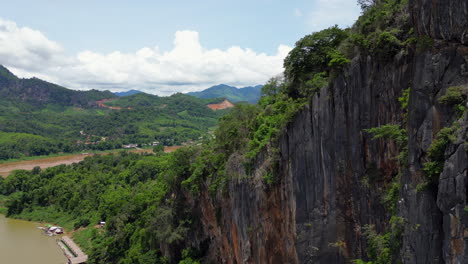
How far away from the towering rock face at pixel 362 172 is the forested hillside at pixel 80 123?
71127 millimetres

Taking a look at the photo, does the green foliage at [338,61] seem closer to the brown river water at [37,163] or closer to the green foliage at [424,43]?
the green foliage at [424,43]

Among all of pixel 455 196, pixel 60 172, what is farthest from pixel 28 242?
pixel 455 196

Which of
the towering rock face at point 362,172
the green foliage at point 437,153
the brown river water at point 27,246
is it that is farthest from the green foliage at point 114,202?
the green foliage at point 437,153

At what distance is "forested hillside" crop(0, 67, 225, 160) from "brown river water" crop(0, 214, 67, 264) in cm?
4828

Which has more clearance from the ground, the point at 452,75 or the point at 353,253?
the point at 452,75

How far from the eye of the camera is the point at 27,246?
39906 millimetres

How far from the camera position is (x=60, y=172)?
6425 cm

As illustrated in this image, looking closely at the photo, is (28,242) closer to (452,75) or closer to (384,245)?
(384,245)

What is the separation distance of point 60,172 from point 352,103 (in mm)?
64166

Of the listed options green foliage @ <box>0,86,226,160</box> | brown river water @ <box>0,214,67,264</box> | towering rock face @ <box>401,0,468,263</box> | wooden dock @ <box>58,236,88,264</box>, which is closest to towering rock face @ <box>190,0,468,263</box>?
towering rock face @ <box>401,0,468,263</box>

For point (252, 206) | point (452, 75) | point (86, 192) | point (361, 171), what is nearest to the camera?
point (452, 75)

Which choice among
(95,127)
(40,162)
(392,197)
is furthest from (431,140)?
(95,127)

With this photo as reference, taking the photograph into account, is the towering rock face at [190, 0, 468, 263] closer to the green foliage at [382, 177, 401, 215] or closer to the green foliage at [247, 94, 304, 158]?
the green foliage at [382, 177, 401, 215]

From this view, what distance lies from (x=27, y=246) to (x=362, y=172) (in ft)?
137
